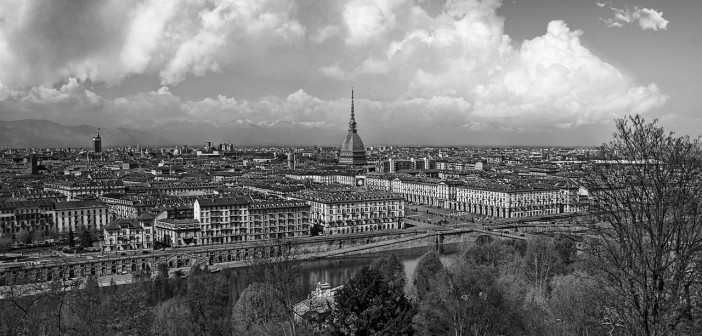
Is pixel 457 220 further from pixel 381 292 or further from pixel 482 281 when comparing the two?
pixel 381 292

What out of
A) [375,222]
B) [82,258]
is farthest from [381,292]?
[375,222]

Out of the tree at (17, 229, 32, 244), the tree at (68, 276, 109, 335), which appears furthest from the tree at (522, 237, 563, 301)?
the tree at (17, 229, 32, 244)

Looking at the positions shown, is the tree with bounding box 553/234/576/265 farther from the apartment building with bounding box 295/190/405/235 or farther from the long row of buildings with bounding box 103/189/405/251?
the apartment building with bounding box 295/190/405/235

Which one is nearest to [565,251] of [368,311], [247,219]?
[368,311]

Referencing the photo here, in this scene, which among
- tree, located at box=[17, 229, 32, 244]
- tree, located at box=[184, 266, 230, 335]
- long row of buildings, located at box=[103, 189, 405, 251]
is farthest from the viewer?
tree, located at box=[17, 229, 32, 244]

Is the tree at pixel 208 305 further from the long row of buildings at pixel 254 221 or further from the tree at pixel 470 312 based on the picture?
the long row of buildings at pixel 254 221

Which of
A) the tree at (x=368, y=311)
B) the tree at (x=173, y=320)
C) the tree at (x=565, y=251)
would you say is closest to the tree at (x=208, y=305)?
the tree at (x=173, y=320)
